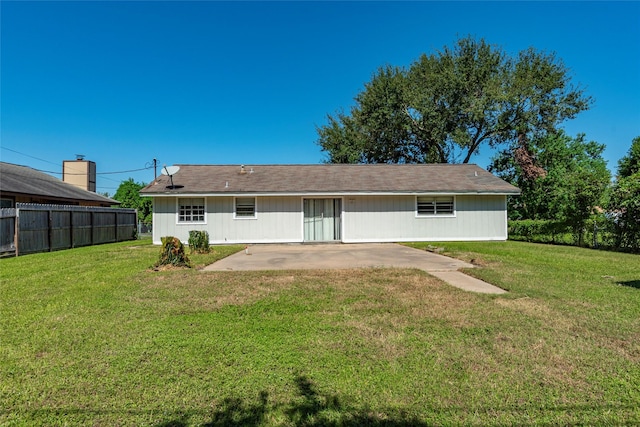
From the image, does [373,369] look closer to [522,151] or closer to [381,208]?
[381,208]

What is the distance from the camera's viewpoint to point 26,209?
451 inches

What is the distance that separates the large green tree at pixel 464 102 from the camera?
2325 cm

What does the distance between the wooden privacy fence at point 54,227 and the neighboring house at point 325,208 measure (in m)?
3.00

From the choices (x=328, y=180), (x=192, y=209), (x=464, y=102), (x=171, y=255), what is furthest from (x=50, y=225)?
(x=464, y=102)

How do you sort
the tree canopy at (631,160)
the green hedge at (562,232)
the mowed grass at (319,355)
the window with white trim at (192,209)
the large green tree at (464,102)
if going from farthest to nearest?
the large green tree at (464,102) → the tree canopy at (631,160) → the window with white trim at (192,209) → the green hedge at (562,232) → the mowed grass at (319,355)

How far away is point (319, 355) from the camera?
3.11m

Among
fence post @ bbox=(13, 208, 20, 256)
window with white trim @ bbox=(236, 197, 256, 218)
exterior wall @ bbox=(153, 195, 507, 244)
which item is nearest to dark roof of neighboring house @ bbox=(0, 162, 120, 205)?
fence post @ bbox=(13, 208, 20, 256)

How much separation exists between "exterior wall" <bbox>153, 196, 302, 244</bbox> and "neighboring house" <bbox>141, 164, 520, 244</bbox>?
4 cm

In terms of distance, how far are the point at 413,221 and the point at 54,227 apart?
14409 mm

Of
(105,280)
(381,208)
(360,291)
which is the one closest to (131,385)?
(360,291)

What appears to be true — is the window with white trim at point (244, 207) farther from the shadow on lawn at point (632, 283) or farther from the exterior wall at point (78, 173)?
the exterior wall at point (78, 173)

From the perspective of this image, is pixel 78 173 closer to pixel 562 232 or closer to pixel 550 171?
pixel 562 232

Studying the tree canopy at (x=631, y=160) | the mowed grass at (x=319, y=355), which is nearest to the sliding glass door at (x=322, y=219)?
the mowed grass at (x=319, y=355)

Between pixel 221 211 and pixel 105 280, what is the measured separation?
8270 mm
